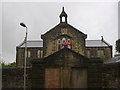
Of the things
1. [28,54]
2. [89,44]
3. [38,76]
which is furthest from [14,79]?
[89,44]

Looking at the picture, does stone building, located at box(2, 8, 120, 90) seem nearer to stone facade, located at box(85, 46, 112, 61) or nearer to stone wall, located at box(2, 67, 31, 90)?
stone wall, located at box(2, 67, 31, 90)

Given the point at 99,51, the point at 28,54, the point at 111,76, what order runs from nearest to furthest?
the point at 111,76 → the point at 99,51 → the point at 28,54

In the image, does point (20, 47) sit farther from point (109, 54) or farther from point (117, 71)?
point (117, 71)

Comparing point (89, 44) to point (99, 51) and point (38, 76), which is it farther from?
point (38, 76)

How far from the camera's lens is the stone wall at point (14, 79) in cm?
2069

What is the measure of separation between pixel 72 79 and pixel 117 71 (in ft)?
15.6

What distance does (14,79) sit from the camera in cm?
2077

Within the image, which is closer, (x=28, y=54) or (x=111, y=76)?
(x=111, y=76)

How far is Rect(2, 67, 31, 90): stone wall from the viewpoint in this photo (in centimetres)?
2069

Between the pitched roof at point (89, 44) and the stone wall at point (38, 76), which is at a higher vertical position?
the pitched roof at point (89, 44)

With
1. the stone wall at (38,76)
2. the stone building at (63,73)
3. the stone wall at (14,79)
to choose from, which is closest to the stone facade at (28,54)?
the stone wall at (14,79)

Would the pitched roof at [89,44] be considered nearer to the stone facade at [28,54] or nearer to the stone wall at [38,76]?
the stone facade at [28,54]

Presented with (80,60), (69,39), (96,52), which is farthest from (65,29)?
(80,60)

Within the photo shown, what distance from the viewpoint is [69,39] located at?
145 feet
